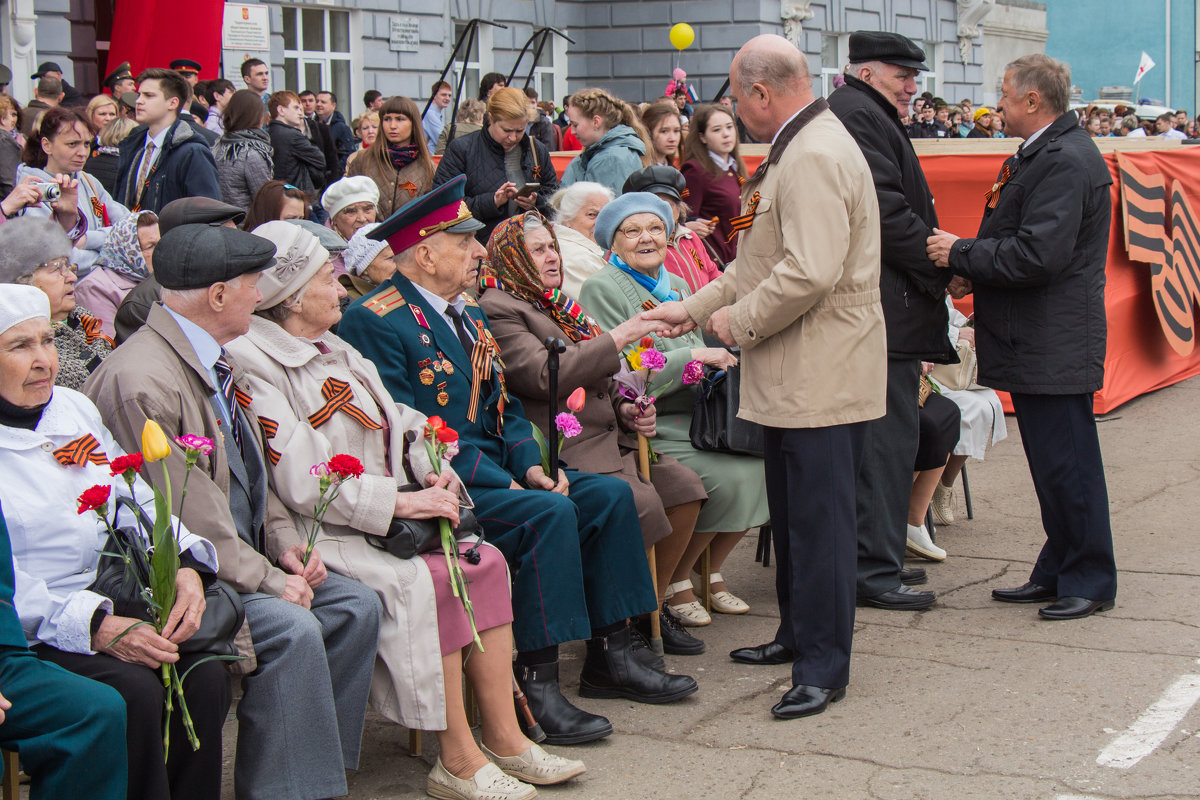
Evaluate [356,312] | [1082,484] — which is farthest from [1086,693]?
[356,312]

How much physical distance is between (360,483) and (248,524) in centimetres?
31

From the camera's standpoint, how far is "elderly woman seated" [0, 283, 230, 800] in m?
2.95

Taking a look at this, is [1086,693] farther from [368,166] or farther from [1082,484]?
[368,166]

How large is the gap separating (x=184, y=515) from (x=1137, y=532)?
4.47 m

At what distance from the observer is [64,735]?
2797 millimetres

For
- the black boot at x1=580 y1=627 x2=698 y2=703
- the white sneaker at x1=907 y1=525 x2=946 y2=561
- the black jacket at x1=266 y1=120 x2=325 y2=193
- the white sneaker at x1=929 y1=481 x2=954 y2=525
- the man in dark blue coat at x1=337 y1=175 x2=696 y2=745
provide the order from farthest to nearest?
the black jacket at x1=266 y1=120 x2=325 y2=193 → the white sneaker at x1=929 y1=481 x2=954 y2=525 → the white sneaker at x1=907 y1=525 x2=946 y2=561 → the black boot at x1=580 y1=627 x2=698 y2=703 → the man in dark blue coat at x1=337 y1=175 x2=696 y2=745

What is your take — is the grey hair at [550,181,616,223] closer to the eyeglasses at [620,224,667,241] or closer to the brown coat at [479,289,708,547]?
the eyeglasses at [620,224,667,241]

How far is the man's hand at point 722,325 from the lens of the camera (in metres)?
4.11

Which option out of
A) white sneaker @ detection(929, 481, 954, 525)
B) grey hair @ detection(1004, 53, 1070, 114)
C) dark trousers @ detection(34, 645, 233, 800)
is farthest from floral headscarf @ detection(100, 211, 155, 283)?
white sneaker @ detection(929, 481, 954, 525)

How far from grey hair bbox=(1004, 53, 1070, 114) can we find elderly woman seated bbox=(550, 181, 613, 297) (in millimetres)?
1787

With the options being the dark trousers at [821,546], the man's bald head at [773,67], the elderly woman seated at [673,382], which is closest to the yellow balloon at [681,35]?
the elderly woman seated at [673,382]

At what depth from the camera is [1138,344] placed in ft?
29.6

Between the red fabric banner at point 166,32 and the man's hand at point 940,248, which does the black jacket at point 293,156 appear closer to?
the red fabric banner at point 166,32

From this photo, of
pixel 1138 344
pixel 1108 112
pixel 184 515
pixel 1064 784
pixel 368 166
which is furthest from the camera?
pixel 1108 112
